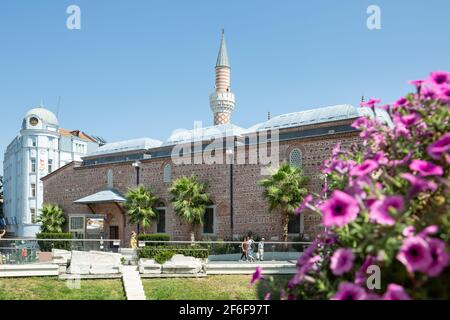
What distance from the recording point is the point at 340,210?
8.56ft

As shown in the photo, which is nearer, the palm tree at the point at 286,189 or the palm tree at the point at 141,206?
the palm tree at the point at 286,189

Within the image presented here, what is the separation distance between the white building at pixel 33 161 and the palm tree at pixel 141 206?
2186 cm

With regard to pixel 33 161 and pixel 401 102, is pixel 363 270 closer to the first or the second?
pixel 401 102

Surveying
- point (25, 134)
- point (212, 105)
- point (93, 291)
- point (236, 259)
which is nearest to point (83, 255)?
point (93, 291)

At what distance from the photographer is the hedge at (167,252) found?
52.0 feet

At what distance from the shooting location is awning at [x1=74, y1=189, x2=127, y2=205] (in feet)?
104

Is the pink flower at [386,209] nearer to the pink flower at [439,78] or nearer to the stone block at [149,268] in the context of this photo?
the pink flower at [439,78]

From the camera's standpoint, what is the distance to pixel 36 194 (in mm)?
49031

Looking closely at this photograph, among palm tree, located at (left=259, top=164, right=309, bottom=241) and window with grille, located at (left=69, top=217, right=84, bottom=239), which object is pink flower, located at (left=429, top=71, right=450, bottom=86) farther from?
window with grille, located at (left=69, top=217, right=84, bottom=239)

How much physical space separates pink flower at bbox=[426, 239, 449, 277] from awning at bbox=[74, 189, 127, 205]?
99.3 feet

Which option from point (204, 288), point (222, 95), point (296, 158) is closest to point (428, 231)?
point (204, 288)

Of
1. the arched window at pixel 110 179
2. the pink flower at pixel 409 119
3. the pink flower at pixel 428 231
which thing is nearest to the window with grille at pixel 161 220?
the arched window at pixel 110 179

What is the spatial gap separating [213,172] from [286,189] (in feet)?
20.2
